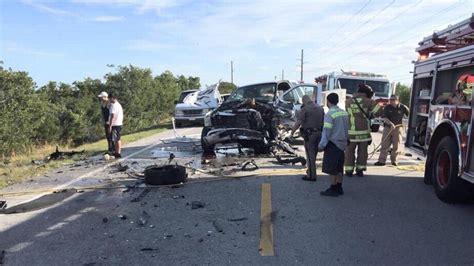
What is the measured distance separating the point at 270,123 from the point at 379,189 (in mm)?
4477

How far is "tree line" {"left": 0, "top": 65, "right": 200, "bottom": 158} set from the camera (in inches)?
953

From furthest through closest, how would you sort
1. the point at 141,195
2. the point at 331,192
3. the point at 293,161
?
the point at 293,161 → the point at 141,195 → the point at 331,192

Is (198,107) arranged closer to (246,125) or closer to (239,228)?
(246,125)

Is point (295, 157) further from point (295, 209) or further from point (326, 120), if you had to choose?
point (295, 209)

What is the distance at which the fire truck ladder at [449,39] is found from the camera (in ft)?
21.9

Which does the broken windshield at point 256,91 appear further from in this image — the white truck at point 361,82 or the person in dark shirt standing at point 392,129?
the person in dark shirt standing at point 392,129

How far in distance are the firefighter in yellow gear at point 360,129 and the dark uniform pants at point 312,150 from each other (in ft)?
2.75

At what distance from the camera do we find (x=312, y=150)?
8.10 metres

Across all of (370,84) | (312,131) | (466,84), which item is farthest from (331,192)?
(370,84)

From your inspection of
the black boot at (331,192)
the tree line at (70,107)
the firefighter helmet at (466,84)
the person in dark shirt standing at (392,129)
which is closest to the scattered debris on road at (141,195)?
the black boot at (331,192)

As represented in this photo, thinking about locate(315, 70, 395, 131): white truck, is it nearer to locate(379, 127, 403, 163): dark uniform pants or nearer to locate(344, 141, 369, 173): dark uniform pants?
locate(379, 127, 403, 163): dark uniform pants

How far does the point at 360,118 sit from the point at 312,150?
1236 mm

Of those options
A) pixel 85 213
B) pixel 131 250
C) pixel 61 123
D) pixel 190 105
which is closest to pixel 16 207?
pixel 85 213

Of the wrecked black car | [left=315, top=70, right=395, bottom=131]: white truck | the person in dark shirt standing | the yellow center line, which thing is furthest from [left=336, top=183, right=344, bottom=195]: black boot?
[left=315, top=70, right=395, bottom=131]: white truck
